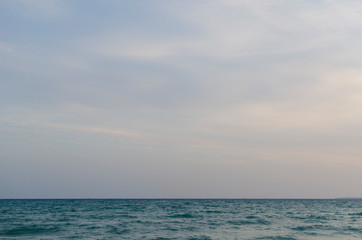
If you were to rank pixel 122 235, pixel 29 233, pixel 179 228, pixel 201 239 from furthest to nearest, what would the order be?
1. pixel 179 228
2. pixel 29 233
3. pixel 122 235
4. pixel 201 239

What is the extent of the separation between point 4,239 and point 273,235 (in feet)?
73.8

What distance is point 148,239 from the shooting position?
29641 mm

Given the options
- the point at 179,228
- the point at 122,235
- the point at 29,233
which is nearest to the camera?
the point at 122,235

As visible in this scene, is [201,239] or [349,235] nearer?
[201,239]

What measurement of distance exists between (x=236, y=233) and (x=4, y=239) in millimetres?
19651

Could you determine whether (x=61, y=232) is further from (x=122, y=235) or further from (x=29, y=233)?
(x=122, y=235)

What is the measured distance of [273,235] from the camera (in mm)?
32281

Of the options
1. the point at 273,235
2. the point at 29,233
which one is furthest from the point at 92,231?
the point at 273,235

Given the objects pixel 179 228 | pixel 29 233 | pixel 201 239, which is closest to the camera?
pixel 201 239

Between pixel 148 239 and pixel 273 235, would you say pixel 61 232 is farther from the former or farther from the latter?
pixel 273 235

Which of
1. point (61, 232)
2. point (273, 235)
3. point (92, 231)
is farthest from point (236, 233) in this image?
point (61, 232)

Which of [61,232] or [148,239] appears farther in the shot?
[61,232]

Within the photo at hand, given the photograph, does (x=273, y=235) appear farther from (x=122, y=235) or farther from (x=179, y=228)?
(x=122, y=235)

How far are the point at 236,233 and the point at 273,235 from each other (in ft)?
10.8
